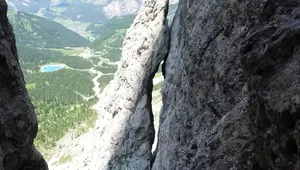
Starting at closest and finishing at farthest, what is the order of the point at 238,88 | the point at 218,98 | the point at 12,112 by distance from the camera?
the point at 238,88
the point at 12,112
the point at 218,98

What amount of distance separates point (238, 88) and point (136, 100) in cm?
2665

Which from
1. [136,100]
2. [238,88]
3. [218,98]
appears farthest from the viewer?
[136,100]

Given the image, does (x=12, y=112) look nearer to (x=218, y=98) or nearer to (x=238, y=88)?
(x=218, y=98)

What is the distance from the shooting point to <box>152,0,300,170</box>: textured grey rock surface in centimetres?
900

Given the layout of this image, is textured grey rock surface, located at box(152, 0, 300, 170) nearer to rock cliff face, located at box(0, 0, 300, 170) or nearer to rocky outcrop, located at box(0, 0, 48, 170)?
rock cliff face, located at box(0, 0, 300, 170)

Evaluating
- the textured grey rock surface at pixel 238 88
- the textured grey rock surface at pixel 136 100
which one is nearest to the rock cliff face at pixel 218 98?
the textured grey rock surface at pixel 238 88

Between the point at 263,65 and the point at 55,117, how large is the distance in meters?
135

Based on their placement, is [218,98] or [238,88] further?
[218,98]

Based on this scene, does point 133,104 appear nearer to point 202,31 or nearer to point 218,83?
point 202,31

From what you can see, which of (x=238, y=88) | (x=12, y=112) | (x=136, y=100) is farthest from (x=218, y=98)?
(x=136, y=100)

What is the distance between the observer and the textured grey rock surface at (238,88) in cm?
900

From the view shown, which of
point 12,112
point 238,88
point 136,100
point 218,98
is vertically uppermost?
point 238,88

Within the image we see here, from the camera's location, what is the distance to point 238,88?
52.4ft

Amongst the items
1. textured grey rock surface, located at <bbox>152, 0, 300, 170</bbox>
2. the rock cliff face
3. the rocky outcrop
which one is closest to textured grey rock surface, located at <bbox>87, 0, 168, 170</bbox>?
the rock cliff face
